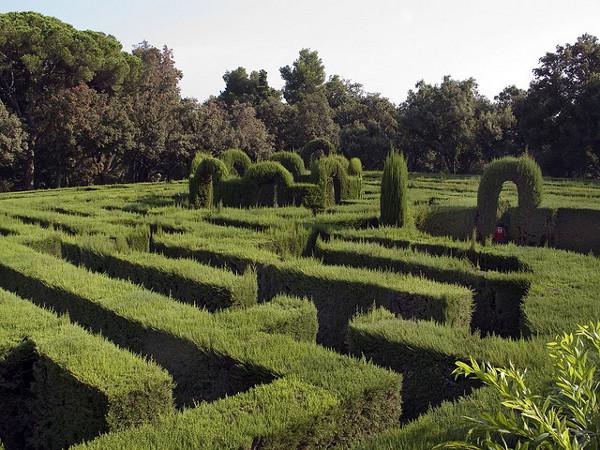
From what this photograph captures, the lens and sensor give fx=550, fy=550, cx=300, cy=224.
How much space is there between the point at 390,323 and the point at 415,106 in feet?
137

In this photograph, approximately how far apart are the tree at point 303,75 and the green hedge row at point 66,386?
6717 cm

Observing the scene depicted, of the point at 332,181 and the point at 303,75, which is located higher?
the point at 303,75

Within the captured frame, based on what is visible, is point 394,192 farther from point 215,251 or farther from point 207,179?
point 207,179

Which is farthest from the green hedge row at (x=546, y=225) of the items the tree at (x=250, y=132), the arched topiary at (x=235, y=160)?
the tree at (x=250, y=132)

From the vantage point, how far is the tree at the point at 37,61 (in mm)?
33969

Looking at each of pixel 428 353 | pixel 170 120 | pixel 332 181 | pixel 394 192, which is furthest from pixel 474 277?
pixel 170 120

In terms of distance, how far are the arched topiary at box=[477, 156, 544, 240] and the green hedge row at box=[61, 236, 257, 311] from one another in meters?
7.74

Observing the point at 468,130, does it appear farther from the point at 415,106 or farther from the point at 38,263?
the point at 38,263

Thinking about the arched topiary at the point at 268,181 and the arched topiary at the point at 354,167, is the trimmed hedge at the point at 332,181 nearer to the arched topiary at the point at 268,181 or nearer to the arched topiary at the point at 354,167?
the arched topiary at the point at 268,181

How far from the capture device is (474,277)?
335 inches

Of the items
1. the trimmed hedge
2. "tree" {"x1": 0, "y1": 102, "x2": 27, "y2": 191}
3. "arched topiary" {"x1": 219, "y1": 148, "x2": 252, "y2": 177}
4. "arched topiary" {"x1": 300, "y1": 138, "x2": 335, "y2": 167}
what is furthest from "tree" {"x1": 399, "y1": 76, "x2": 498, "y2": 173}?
"tree" {"x1": 0, "y1": 102, "x2": 27, "y2": 191}

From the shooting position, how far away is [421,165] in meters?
52.5

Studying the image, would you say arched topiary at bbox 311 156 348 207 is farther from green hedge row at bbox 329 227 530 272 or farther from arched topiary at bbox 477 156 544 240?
green hedge row at bbox 329 227 530 272

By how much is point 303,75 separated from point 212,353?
70.7 metres
